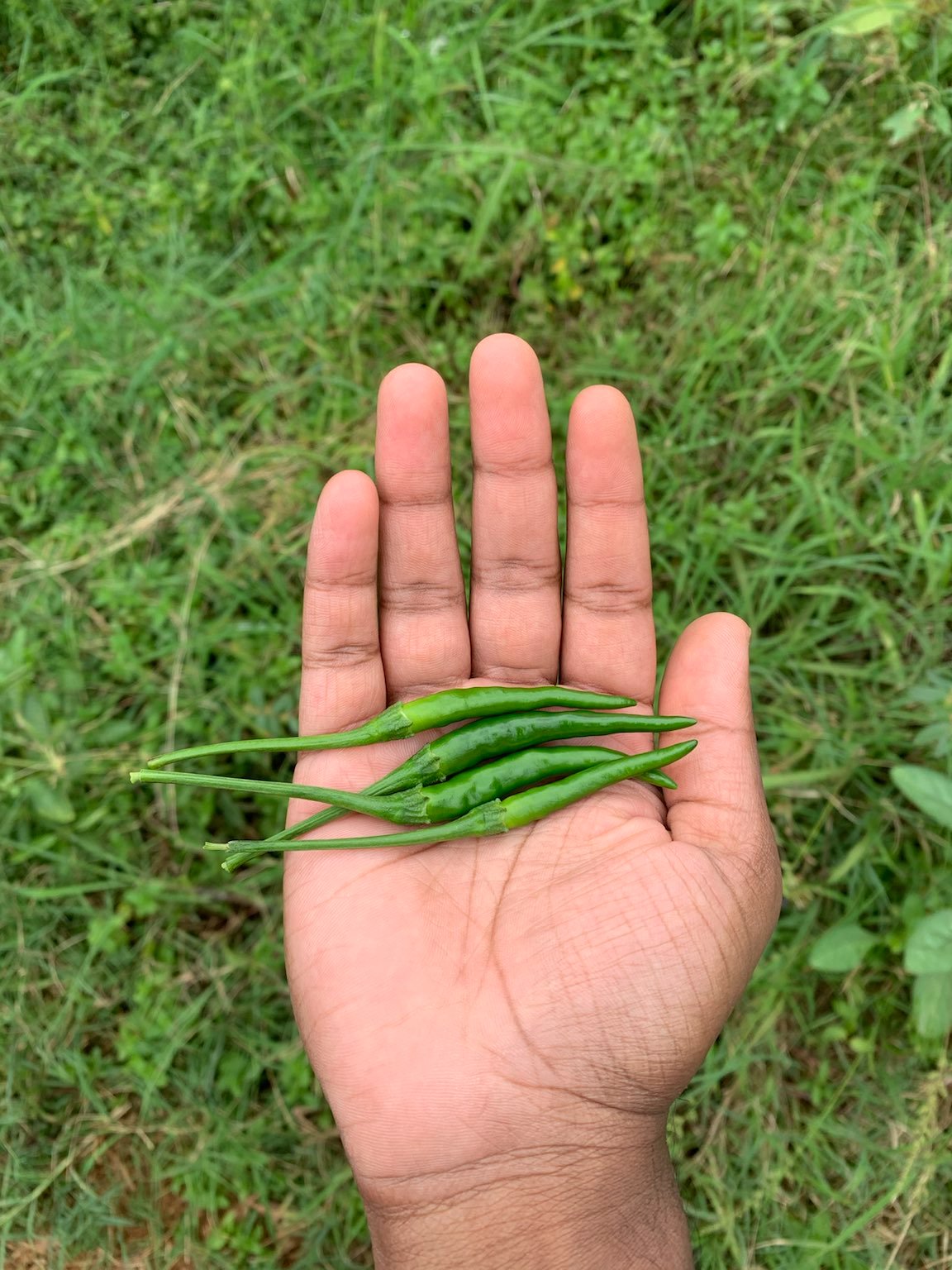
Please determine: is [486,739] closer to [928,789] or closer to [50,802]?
[928,789]

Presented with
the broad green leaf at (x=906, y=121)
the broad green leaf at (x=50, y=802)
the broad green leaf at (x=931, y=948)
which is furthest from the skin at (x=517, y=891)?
the broad green leaf at (x=906, y=121)

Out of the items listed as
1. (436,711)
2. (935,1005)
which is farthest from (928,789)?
(436,711)

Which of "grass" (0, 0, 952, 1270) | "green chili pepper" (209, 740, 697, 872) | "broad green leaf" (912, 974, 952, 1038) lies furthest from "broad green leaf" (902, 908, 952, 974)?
"green chili pepper" (209, 740, 697, 872)

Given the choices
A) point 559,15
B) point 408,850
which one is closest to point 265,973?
point 408,850

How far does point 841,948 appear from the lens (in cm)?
558

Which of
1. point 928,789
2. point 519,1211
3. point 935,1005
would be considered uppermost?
point 928,789

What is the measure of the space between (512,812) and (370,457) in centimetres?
277

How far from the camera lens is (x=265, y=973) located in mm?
6090

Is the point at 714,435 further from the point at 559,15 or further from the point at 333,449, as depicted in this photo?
the point at 559,15

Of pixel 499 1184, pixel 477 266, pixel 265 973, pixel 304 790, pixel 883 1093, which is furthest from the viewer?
pixel 477 266

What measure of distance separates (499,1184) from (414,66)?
6676 mm

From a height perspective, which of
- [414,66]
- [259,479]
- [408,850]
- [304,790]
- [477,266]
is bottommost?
[408,850]

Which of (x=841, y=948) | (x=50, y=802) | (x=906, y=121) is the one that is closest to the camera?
(x=841, y=948)

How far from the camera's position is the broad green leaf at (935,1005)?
5.38 m
